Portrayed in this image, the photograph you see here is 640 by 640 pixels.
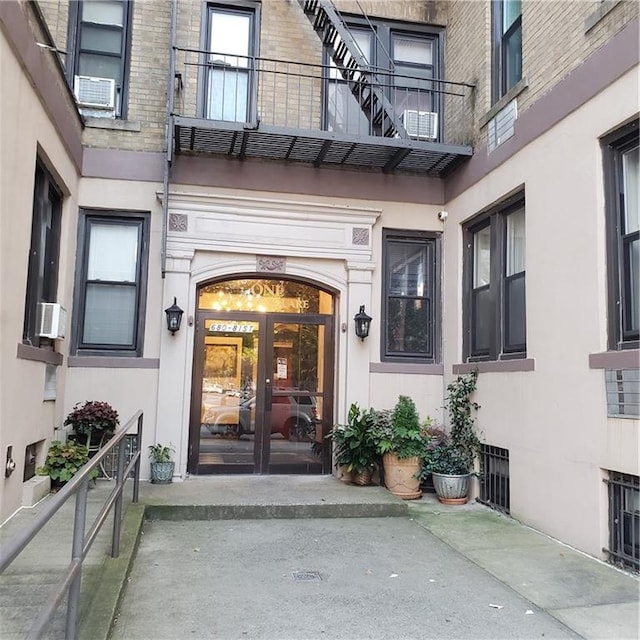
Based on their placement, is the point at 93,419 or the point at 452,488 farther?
the point at 452,488

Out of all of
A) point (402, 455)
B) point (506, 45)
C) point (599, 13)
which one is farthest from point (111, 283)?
point (599, 13)

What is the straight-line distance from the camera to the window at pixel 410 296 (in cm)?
852

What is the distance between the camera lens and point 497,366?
22.7ft

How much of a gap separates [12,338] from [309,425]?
413 centimetres

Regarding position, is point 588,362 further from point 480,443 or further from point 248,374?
point 248,374

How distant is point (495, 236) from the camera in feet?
24.1

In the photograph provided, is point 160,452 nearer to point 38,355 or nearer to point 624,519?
point 38,355

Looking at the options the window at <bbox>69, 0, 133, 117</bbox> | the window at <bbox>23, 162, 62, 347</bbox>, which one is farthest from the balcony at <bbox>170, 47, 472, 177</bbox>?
the window at <bbox>23, 162, 62, 347</bbox>

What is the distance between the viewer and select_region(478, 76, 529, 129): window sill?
6.69m

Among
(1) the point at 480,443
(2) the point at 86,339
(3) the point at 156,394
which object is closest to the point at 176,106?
→ (2) the point at 86,339

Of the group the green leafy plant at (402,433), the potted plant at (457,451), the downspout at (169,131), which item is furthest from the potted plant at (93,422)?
the potted plant at (457,451)

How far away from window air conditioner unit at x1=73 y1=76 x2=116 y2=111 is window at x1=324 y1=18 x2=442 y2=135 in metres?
2.90

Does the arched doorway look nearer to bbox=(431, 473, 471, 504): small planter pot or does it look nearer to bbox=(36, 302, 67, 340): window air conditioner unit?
bbox=(431, 473, 471, 504): small planter pot

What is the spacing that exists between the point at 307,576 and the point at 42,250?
443 cm
